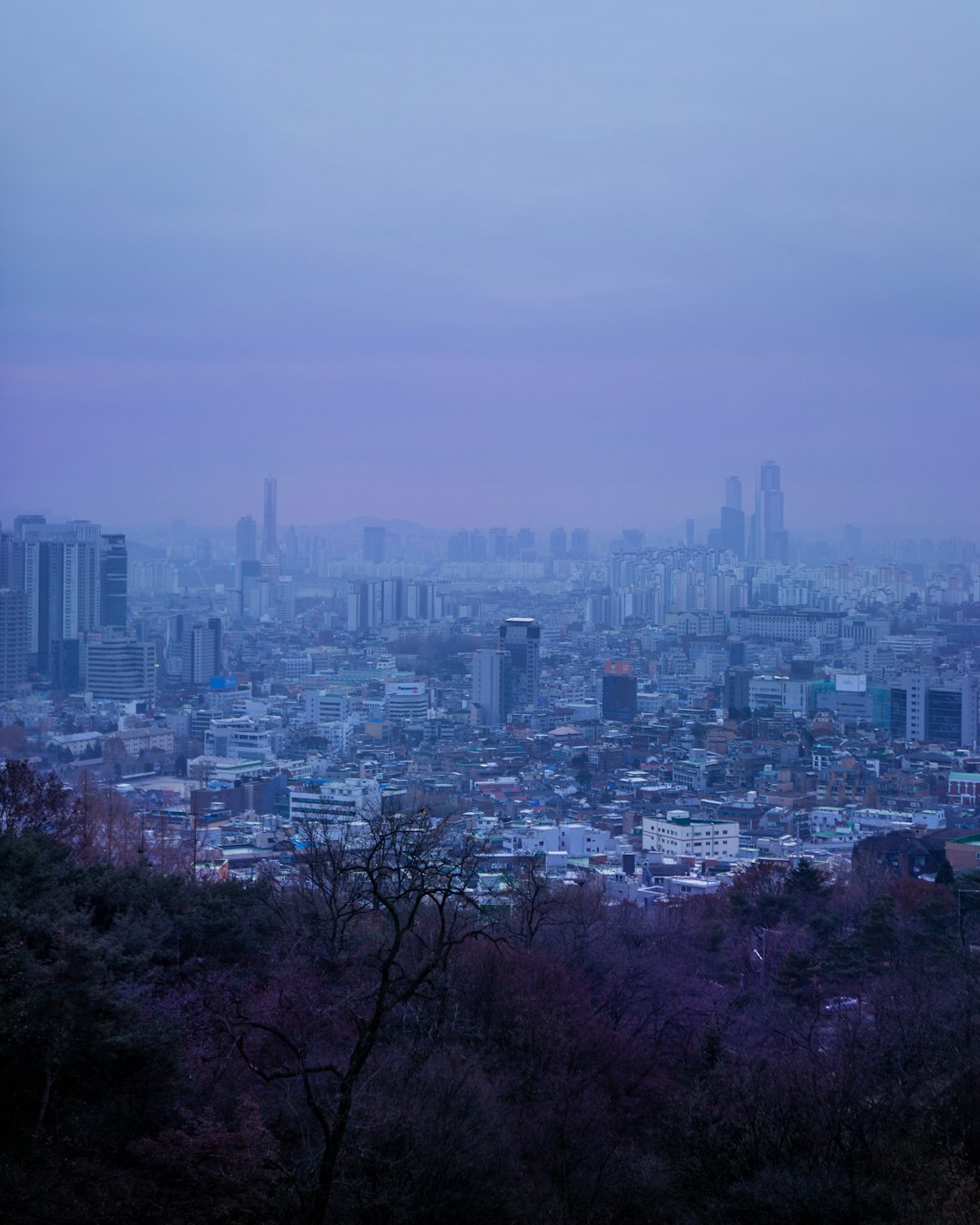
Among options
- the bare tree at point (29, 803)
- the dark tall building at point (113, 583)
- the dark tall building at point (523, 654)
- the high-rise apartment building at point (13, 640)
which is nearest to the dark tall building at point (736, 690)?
the dark tall building at point (523, 654)

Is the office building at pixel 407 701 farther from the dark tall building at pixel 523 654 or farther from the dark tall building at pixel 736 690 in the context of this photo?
the dark tall building at pixel 736 690

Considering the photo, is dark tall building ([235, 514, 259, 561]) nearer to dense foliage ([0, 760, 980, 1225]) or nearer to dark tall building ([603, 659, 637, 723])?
dark tall building ([603, 659, 637, 723])

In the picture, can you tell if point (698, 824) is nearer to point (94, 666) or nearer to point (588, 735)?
point (588, 735)

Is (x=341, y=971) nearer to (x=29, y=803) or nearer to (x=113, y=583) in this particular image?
(x=29, y=803)

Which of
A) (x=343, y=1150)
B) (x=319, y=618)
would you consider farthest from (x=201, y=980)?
(x=319, y=618)

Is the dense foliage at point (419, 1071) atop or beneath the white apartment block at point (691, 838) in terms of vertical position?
atop

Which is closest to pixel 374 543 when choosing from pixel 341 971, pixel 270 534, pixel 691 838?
pixel 270 534
